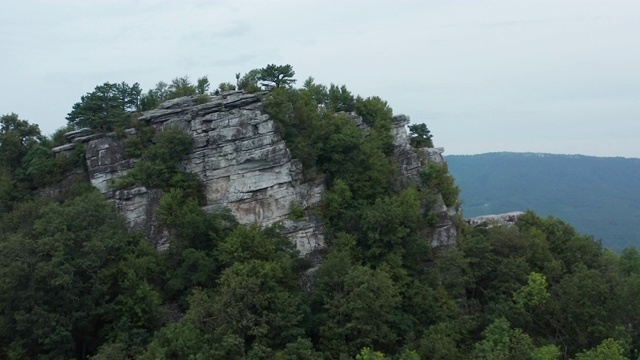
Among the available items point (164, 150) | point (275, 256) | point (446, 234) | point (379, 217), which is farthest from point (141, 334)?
point (446, 234)

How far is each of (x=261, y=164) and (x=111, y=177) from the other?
8403 millimetres

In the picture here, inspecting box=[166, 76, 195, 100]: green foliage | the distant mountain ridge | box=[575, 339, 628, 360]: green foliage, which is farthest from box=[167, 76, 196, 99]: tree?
the distant mountain ridge

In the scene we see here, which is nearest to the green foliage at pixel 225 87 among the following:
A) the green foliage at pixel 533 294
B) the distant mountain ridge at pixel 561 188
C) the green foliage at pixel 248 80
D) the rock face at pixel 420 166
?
the green foliage at pixel 248 80

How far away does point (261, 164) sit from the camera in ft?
100.0

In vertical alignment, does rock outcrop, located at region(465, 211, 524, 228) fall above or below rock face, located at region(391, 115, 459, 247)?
below

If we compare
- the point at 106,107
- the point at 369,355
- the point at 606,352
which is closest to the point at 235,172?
the point at 106,107

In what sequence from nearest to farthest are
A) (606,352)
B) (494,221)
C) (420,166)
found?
(606,352)
(420,166)
(494,221)

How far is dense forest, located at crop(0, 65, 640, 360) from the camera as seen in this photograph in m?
24.0

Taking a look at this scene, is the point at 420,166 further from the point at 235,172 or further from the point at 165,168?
the point at 165,168

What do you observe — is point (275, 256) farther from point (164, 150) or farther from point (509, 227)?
point (509, 227)

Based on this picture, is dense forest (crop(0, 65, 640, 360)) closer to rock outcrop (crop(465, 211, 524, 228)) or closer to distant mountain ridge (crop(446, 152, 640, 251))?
rock outcrop (crop(465, 211, 524, 228))

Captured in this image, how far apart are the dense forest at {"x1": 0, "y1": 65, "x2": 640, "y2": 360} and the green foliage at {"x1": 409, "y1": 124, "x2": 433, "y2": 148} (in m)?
3.61

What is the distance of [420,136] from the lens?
3775cm

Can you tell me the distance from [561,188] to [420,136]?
372 ft
